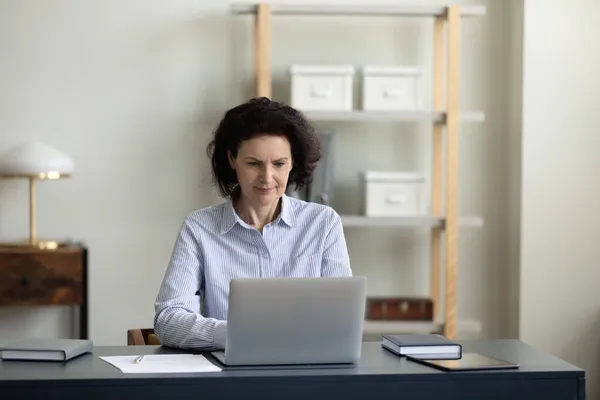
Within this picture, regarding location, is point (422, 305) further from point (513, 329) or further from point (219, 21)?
point (219, 21)

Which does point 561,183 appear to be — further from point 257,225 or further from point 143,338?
point 143,338

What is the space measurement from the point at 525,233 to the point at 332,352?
2.41 m

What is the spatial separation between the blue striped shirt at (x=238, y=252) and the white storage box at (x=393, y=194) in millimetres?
1384

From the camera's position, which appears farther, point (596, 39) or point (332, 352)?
point (596, 39)

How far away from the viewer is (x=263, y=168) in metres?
2.56

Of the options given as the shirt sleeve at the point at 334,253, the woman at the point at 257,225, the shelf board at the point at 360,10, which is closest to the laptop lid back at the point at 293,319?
the woman at the point at 257,225

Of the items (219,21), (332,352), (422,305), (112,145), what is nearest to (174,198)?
(112,145)

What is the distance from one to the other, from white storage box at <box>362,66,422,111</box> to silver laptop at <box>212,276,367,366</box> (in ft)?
6.84

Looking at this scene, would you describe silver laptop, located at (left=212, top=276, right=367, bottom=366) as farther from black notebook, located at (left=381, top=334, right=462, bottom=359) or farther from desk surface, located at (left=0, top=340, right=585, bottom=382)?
black notebook, located at (left=381, top=334, right=462, bottom=359)

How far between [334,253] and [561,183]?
1.95 metres

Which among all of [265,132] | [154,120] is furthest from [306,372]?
[154,120]

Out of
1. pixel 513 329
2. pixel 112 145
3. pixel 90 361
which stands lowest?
pixel 513 329

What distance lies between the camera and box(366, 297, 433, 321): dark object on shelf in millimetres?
4047

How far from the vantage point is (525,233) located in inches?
168
